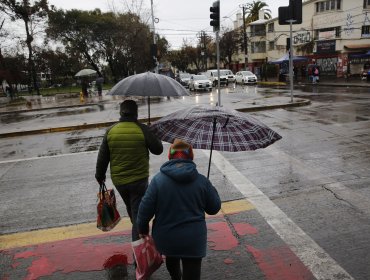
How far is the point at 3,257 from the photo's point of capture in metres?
4.29

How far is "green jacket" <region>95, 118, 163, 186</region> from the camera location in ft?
11.9

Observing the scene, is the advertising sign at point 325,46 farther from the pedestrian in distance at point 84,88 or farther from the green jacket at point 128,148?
the green jacket at point 128,148

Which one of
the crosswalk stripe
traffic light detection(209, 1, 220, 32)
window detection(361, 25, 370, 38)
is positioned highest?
window detection(361, 25, 370, 38)

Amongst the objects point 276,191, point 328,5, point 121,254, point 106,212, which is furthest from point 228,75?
point 106,212

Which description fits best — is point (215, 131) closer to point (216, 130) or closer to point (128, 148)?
point (216, 130)

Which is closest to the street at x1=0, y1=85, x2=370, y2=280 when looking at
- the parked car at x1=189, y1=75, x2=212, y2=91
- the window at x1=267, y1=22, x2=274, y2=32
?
the parked car at x1=189, y1=75, x2=212, y2=91

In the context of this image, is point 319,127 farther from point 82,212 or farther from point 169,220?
point 169,220

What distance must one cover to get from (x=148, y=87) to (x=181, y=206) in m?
1.47

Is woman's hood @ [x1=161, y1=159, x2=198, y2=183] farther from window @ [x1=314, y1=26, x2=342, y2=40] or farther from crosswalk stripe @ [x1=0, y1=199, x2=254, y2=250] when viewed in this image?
window @ [x1=314, y1=26, x2=342, y2=40]

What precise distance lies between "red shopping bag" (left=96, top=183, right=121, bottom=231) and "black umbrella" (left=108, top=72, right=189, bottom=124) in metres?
1.02

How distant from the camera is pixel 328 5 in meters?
38.9

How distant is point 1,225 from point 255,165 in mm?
4577

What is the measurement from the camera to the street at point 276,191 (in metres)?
4.09

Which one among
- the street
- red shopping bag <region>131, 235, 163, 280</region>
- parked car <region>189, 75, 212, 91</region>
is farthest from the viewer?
parked car <region>189, 75, 212, 91</region>
